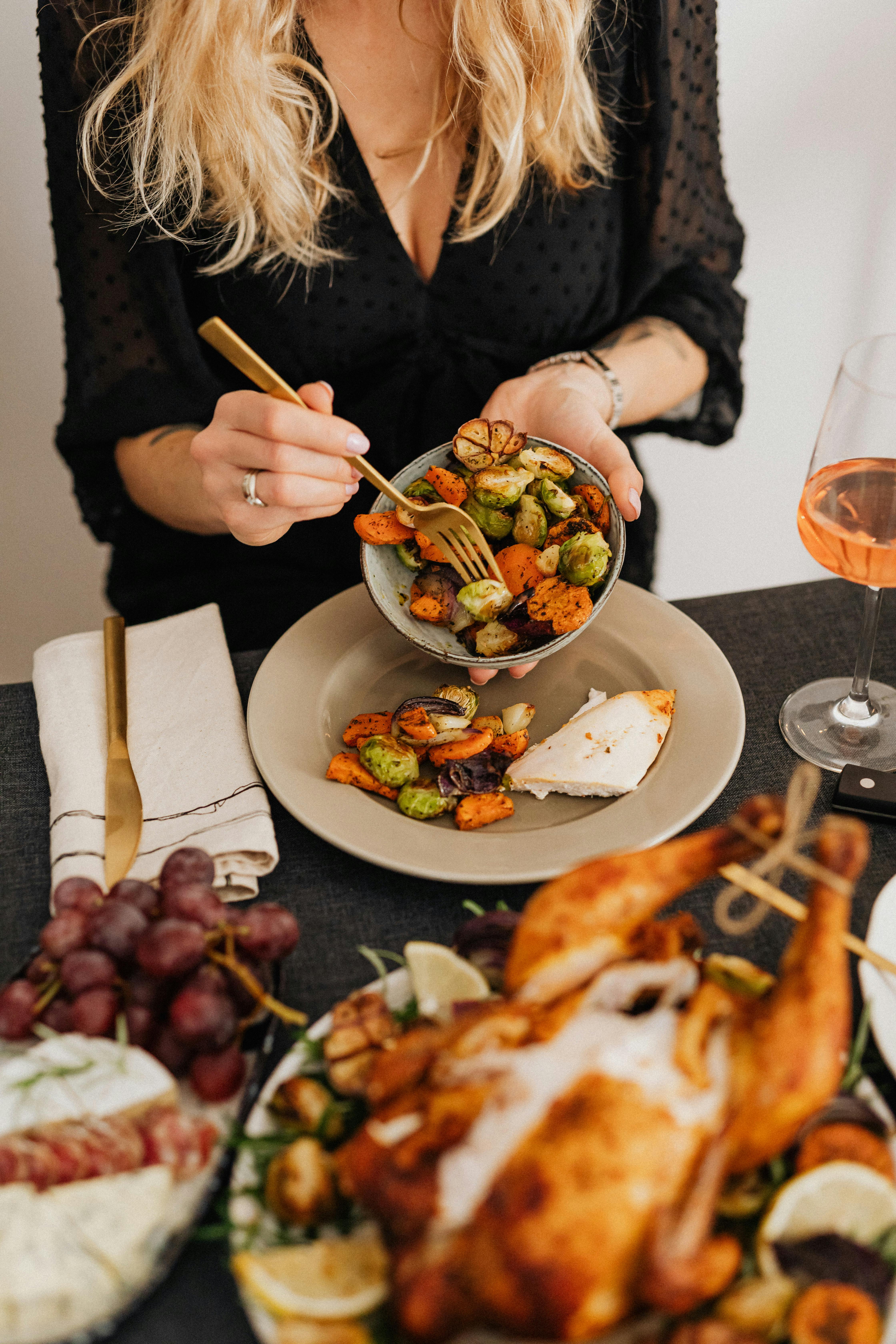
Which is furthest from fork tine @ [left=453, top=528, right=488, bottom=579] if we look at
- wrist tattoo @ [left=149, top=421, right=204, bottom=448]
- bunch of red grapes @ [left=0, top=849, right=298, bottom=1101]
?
wrist tattoo @ [left=149, top=421, right=204, bottom=448]

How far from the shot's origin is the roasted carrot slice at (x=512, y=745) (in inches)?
43.1

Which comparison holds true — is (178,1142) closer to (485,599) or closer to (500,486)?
(485,599)

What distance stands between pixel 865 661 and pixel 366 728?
593 mm

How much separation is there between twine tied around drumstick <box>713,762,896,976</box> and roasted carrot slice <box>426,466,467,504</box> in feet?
2.12

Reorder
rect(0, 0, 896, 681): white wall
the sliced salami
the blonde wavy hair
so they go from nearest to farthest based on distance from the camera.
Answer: the sliced salami, the blonde wavy hair, rect(0, 0, 896, 681): white wall

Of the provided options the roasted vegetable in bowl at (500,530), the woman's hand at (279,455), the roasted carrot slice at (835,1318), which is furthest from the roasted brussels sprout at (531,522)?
the roasted carrot slice at (835,1318)

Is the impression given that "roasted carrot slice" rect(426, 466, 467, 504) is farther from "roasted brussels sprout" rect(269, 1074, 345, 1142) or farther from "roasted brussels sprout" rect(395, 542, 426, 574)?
"roasted brussels sprout" rect(269, 1074, 345, 1142)

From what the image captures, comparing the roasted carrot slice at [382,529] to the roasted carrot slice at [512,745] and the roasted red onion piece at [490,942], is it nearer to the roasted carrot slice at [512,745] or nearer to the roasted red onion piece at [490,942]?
the roasted carrot slice at [512,745]

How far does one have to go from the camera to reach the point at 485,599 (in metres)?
1.16

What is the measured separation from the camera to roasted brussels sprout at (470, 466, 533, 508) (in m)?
1.19

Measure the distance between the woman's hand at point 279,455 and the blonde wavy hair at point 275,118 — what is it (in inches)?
21.6

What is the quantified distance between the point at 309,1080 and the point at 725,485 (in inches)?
109

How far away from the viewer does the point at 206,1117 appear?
0.69 meters

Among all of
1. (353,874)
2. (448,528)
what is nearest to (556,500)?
(448,528)
